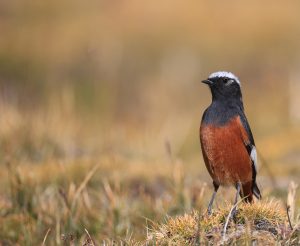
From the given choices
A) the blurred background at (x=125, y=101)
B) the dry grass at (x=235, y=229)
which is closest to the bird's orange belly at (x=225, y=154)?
the blurred background at (x=125, y=101)

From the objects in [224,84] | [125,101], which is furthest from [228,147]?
[125,101]

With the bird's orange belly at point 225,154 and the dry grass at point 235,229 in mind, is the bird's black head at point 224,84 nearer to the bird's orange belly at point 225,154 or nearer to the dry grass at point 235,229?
the bird's orange belly at point 225,154

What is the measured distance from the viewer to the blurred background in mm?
9398

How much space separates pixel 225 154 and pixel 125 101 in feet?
59.8

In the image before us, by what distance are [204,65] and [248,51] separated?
2.42 m

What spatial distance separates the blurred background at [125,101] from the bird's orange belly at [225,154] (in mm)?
243

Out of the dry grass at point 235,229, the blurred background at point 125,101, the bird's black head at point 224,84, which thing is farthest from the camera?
the blurred background at point 125,101

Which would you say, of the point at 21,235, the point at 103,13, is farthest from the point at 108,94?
the point at 21,235

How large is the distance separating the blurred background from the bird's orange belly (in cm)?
24

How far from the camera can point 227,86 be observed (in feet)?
26.7

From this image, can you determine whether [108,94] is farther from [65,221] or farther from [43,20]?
[65,221]

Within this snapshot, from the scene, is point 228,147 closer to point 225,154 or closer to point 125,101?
point 225,154

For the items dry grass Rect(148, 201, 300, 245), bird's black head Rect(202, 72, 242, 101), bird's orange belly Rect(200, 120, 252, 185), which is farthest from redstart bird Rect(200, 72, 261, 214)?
dry grass Rect(148, 201, 300, 245)

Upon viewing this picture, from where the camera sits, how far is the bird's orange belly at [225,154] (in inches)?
298
